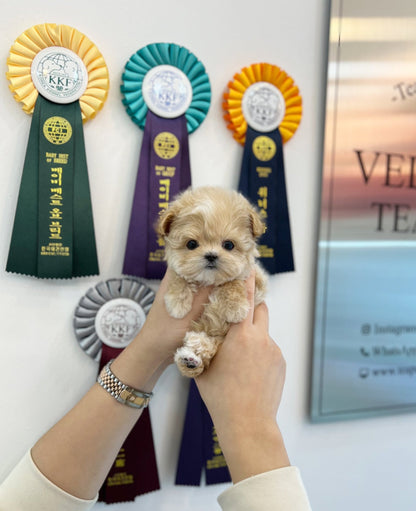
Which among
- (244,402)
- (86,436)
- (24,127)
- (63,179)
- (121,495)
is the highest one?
(24,127)

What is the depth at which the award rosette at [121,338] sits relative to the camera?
1.02 metres

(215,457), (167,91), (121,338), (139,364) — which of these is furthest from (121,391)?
(167,91)

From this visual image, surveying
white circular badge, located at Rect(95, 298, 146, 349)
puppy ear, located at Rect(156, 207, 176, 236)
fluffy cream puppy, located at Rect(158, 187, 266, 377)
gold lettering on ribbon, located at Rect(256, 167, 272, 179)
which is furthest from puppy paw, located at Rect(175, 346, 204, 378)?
gold lettering on ribbon, located at Rect(256, 167, 272, 179)

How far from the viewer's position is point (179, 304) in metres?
0.77

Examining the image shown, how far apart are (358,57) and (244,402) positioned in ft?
3.18

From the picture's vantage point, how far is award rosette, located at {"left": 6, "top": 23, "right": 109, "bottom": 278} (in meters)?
0.92

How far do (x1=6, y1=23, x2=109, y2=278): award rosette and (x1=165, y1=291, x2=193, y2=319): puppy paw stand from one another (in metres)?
0.33

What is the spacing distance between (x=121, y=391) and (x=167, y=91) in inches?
27.8

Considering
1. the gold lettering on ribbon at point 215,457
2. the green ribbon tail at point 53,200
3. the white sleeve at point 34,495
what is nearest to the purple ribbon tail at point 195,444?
the gold lettering on ribbon at point 215,457

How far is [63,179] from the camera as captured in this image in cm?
96

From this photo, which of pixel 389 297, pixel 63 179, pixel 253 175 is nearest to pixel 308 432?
pixel 389 297

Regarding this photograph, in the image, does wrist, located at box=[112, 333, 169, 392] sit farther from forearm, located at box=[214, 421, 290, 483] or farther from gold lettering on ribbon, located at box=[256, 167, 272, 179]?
gold lettering on ribbon, located at box=[256, 167, 272, 179]

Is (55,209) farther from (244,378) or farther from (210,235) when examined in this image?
(244,378)

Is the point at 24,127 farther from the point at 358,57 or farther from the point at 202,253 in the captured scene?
the point at 358,57
